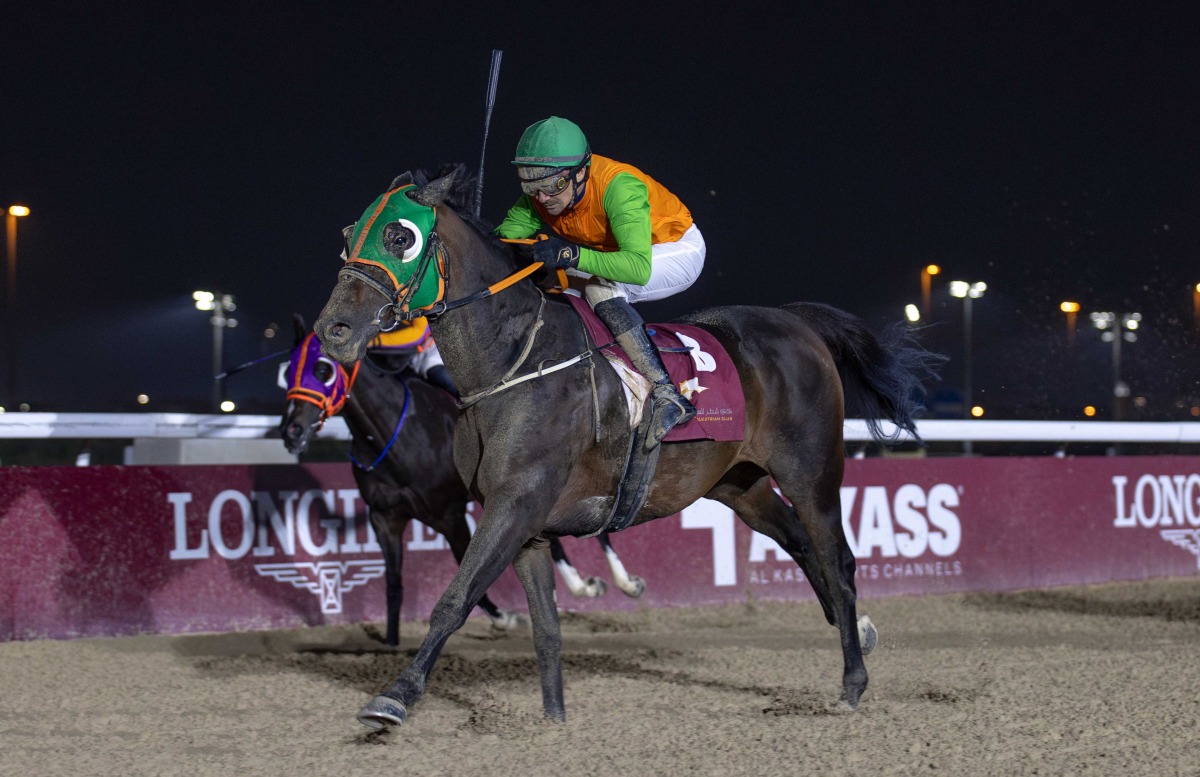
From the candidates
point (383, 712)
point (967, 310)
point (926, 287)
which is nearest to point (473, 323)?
point (383, 712)

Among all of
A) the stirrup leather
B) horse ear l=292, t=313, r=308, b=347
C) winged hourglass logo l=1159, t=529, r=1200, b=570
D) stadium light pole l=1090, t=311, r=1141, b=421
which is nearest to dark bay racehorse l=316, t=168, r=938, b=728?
the stirrup leather

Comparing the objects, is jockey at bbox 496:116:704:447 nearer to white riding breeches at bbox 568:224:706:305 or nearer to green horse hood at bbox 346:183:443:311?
white riding breeches at bbox 568:224:706:305

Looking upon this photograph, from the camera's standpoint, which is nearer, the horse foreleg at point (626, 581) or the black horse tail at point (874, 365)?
the black horse tail at point (874, 365)

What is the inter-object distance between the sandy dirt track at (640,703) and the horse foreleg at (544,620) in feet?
0.40

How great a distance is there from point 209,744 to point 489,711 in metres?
1.17

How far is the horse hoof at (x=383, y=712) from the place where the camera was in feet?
12.5

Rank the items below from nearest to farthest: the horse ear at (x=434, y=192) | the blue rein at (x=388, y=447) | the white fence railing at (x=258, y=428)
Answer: the horse ear at (x=434, y=192), the blue rein at (x=388, y=447), the white fence railing at (x=258, y=428)

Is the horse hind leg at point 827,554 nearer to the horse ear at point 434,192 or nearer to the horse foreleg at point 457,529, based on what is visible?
the horse foreleg at point 457,529

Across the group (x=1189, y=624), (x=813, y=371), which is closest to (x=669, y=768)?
(x=813, y=371)

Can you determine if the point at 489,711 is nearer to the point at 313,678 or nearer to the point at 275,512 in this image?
the point at 313,678

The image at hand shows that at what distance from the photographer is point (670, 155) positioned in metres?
18.6

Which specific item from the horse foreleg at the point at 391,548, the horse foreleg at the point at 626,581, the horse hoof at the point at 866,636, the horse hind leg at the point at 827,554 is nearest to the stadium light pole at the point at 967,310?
the horse foreleg at the point at 626,581

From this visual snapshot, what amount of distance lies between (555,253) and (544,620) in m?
1.50

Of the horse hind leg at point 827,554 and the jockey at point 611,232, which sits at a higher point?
the jockey at point 611,232
